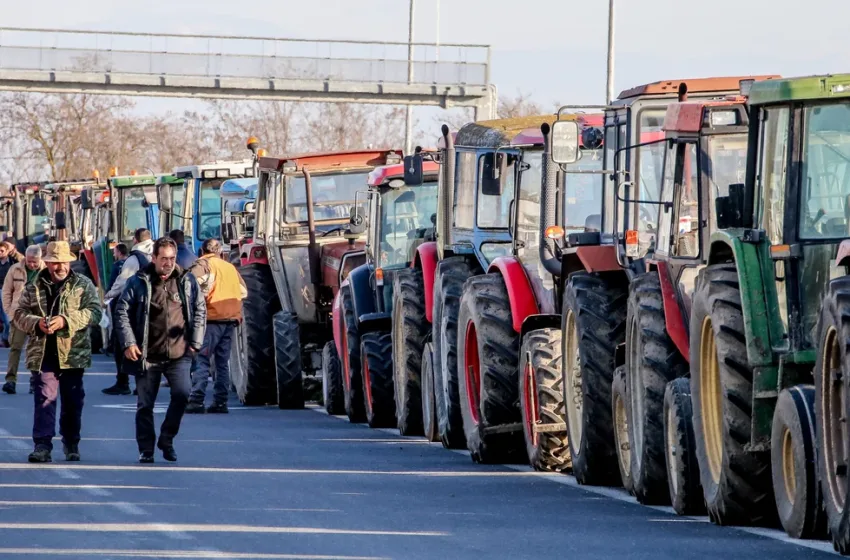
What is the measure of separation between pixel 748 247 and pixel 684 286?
1659 millimetres

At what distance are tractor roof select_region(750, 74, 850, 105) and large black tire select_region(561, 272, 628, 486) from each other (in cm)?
→ 340

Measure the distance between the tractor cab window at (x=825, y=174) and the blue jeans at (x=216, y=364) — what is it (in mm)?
12620

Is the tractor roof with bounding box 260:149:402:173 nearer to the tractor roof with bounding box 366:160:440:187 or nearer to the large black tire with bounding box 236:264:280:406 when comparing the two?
the large black tire with bounding box 236:264:280:406

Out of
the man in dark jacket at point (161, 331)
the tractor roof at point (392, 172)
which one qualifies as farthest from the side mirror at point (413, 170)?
the man in dark jacket at point (161, 331)

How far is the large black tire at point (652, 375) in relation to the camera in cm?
1320

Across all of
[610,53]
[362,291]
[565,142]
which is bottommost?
→ [362,291]

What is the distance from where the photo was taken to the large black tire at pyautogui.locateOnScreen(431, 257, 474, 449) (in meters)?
17.9

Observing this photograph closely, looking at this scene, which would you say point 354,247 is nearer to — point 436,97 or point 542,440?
point 542,440

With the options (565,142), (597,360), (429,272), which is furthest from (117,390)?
(565,142)

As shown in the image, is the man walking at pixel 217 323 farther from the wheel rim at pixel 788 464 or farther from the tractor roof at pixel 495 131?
the wheel rim at pixel 788 464

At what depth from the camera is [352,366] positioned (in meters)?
21.7

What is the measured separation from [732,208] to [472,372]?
623 cm

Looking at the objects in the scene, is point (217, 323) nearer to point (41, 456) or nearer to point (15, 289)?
point (15, 289)

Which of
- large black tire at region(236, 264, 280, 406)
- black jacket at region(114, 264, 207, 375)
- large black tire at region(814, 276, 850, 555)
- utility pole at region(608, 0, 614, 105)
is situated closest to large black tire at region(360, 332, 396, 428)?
large black tire at region(236, 264, 280, 406)
